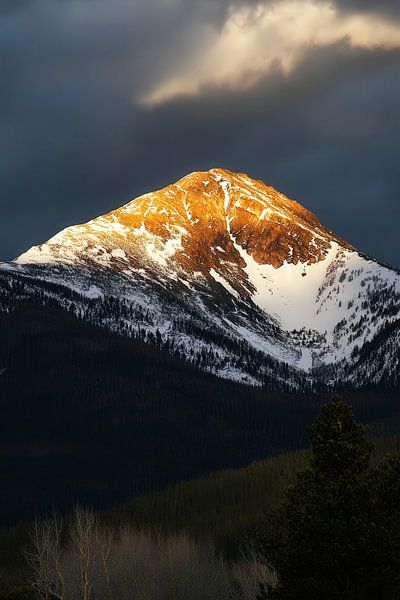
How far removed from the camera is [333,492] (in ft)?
131

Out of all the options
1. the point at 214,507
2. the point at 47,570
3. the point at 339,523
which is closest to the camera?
the point at 339,523

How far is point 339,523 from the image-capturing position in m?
38.9

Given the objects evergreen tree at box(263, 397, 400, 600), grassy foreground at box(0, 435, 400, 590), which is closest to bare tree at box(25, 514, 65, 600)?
evergreen tree at box(263, 397, 400, 600)

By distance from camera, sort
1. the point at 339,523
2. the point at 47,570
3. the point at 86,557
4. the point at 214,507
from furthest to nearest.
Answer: the point at 214,507, the point at 47,570, the point at 86,557, the point at 339,523

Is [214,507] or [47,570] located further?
[214,507]

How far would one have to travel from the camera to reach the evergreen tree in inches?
1537

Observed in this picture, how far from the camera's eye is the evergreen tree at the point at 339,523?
1537 inches

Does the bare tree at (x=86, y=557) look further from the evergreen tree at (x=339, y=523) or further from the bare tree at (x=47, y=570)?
the evergreen tree at (x=339, y=523)

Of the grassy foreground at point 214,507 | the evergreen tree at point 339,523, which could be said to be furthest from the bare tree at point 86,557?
the grassy foreground at point 214,507

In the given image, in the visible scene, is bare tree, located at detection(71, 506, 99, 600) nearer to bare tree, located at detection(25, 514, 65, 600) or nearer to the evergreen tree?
bare tree, located at detection(25, 514, 65, 600)

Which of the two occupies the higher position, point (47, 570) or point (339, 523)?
point (339, 523)

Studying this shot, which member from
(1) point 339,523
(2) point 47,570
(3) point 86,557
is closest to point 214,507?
(2) point 47,570

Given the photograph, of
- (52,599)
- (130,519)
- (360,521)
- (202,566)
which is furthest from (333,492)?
(130,519)

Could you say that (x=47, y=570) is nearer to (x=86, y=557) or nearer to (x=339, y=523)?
(x=86, y=557)
